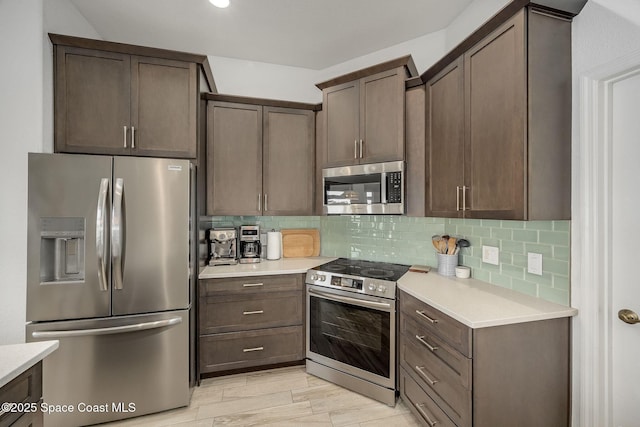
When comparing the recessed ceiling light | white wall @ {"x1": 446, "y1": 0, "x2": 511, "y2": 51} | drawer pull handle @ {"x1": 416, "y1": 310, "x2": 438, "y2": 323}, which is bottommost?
drawer pull handle @ {"x1": 416, "y1": 310, "x2": 438, "y2": 323}

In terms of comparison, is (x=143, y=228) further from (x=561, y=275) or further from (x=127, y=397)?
(x=561, y=275)

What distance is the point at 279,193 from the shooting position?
2803mm

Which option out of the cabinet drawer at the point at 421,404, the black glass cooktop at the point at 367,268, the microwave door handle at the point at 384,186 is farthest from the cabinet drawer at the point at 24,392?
the microwave door handle at the point at 384,186

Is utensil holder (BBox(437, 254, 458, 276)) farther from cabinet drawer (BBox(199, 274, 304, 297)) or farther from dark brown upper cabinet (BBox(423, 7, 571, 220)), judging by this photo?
cabinet drawer (BBox(199, 274, 304, 297))

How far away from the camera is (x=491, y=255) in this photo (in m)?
2.01

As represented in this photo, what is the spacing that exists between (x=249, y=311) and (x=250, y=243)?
2.16ft

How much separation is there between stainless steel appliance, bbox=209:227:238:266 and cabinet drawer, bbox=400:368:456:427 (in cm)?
169

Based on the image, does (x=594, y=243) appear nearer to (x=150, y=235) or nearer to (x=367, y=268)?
(x=367, y=268)

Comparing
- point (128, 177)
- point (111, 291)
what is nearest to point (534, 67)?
point (128, 177)

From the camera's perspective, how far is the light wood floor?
1.95 m

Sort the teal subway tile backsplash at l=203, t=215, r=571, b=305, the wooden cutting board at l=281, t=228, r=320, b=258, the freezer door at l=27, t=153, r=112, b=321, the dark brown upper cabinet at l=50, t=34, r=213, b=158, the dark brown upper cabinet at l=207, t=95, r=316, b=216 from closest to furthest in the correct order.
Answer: the teal subway tile backsplash at l=203, t=215, r=571, b=305
the freezer door at l=27, t=153, r=112, b=321
the dark brown upper cabinet at l=50, t=34, r=213, b=158
the dark brown upper cabinet at l=207, t=95, r=316, b=216
the wooden cutting board at l=281, t=228, r=320, b=258

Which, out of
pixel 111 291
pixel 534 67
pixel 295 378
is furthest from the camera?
pixel 295 378

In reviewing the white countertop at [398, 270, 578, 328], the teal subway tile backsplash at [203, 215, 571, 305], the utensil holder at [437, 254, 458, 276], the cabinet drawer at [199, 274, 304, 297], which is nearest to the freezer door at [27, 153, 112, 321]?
the cabinet drawer at [199, 274, 304, 297]

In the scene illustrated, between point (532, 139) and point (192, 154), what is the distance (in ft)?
7.13
